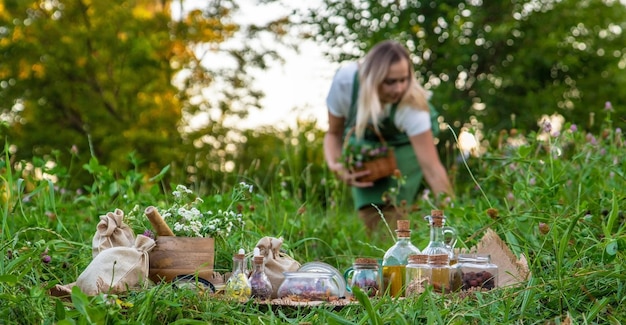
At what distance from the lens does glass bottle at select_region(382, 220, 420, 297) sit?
3014 mm

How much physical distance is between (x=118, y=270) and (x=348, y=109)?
3.36 metres

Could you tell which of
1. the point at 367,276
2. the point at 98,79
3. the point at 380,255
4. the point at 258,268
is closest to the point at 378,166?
the point at 380,255

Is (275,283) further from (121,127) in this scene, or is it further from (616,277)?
(121,127)

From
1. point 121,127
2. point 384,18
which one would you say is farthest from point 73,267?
point 121,127

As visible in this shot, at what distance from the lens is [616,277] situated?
260 cm

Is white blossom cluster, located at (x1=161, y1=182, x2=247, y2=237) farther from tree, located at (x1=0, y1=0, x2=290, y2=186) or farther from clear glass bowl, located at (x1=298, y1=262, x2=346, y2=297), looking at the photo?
tree, located at (x1=0, y1=0, x2=290, y2=186)

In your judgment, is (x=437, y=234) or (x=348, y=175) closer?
(x=437, y=234)

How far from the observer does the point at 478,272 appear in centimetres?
300

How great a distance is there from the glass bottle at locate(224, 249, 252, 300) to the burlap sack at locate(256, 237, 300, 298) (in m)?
0.20

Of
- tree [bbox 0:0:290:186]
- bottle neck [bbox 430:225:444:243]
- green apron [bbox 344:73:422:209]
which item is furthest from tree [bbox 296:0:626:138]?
bottle neck [bbox 430:225:444:243]

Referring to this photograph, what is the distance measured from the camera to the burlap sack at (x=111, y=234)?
9.68ft

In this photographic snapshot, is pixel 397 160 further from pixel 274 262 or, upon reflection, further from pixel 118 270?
pixel 118 270

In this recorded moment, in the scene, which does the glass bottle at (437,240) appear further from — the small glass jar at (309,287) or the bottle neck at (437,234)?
the small glass jar at (309,287)

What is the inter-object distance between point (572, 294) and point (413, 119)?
319 centimetres
